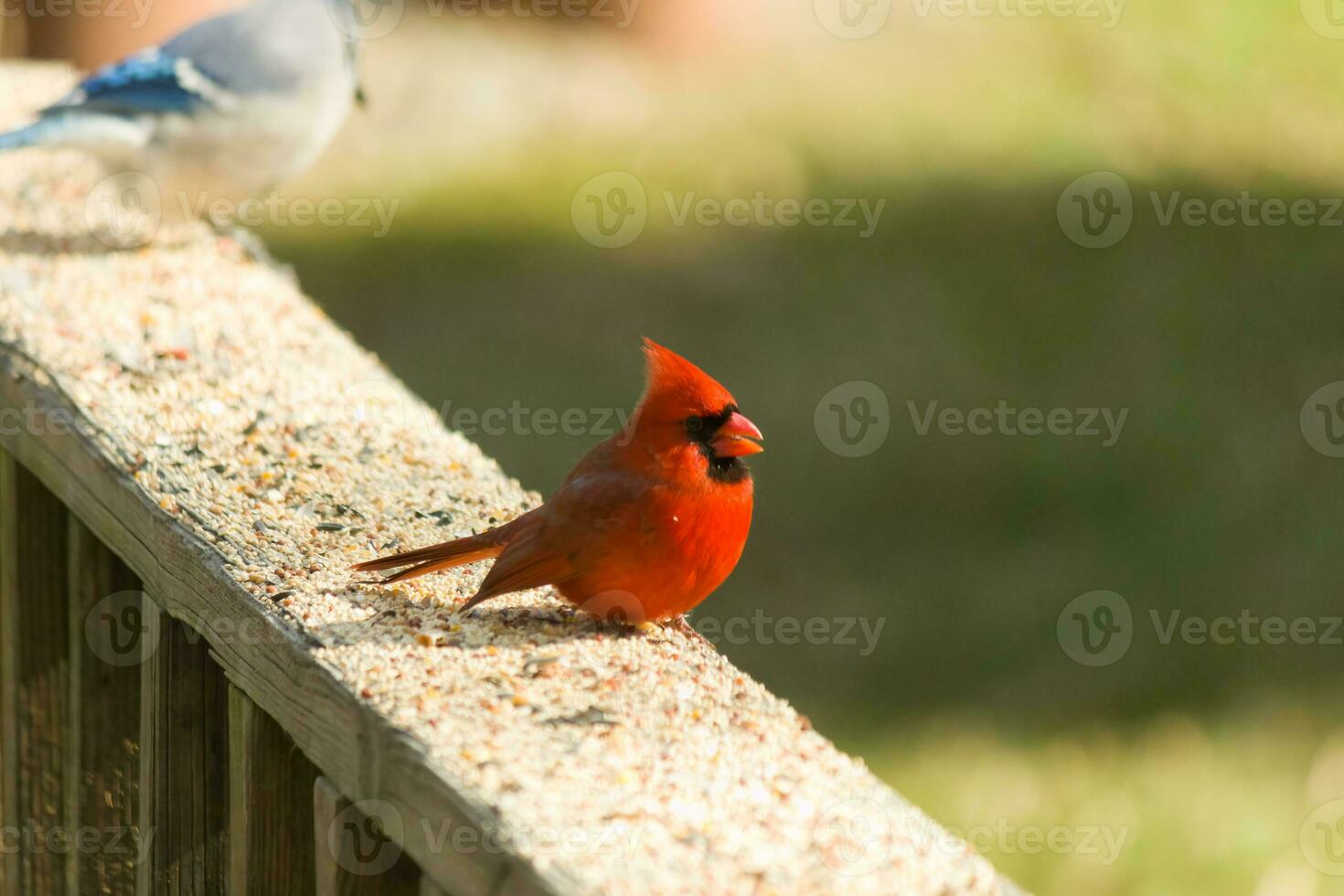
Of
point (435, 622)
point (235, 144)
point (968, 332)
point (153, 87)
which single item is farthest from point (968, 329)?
point (435, 622)

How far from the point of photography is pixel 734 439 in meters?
2.05

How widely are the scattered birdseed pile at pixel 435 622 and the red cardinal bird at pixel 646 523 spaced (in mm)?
66

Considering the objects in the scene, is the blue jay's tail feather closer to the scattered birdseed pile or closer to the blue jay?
the blue jay

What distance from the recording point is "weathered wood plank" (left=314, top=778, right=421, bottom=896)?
5.49ft

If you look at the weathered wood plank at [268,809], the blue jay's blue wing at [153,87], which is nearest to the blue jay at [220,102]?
the blue jay's blue wing at [153,87]

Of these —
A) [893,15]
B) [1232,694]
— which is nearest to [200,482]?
[1232,694]

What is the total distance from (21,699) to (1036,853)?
2492 mm

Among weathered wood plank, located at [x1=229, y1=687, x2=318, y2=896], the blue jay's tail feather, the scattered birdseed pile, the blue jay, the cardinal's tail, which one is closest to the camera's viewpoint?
the scattered birdseed pile

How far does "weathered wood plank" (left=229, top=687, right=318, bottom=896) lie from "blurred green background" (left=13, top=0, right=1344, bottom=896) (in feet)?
7.88

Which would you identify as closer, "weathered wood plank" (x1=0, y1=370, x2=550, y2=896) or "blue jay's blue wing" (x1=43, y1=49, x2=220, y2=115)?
"weathered wood plank" (x1=0, y1=370, x2=550, y2=896)

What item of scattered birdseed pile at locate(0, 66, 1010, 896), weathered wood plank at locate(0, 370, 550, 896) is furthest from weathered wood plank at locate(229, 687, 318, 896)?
scattered birdseed pile at locate(0, 66, 1010, 896)

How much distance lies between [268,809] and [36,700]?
91 centimetres

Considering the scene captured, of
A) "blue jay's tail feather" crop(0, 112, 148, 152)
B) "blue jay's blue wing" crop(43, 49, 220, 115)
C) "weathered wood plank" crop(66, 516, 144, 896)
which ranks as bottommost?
"weathered wood plank" crop(66, 516, 144, 896)

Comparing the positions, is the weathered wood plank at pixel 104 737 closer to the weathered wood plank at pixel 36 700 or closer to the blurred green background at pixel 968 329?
the weathered wood plank at pixel 36 700
